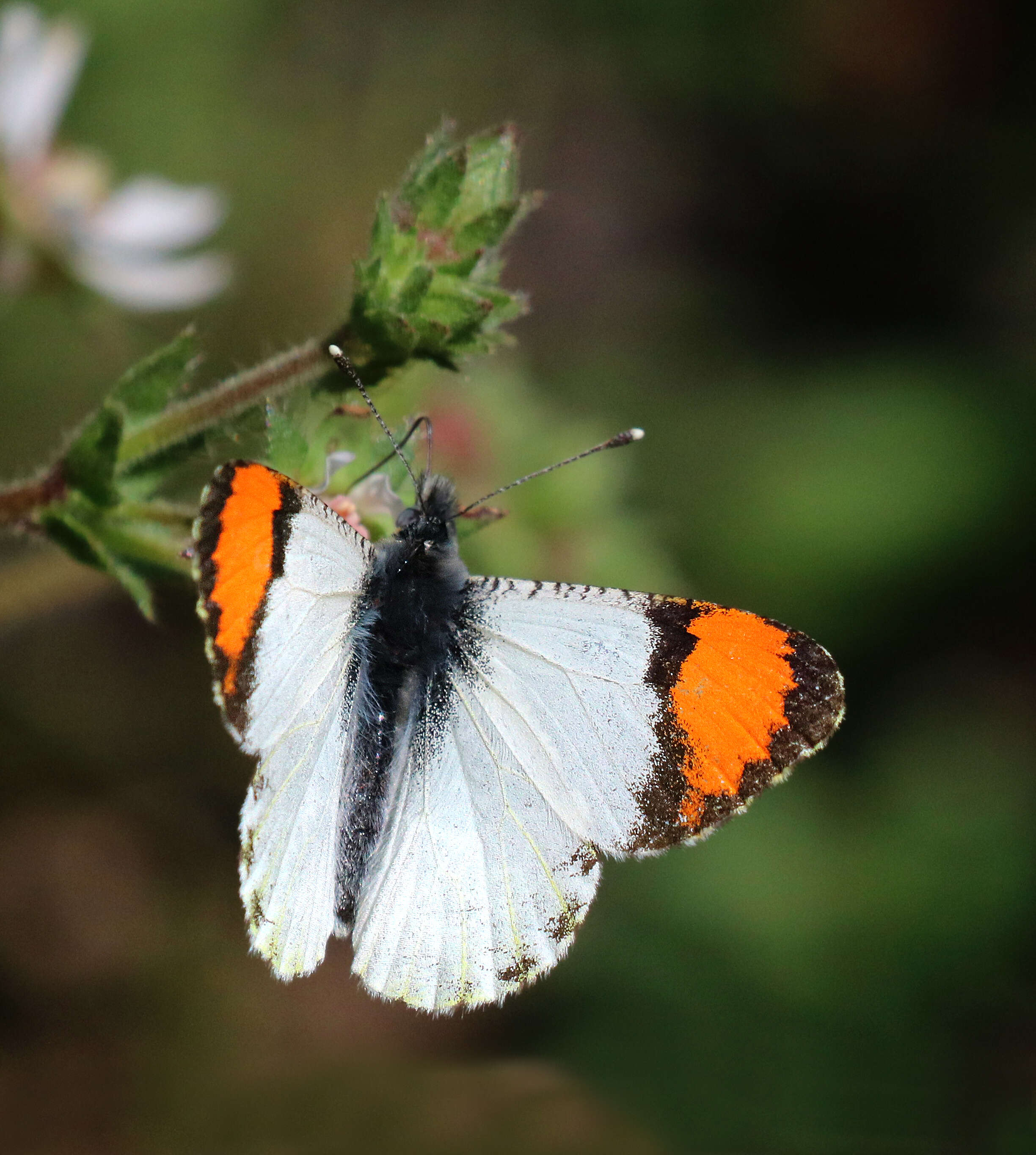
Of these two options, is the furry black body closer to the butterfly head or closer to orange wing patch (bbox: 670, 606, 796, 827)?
the butterfly head

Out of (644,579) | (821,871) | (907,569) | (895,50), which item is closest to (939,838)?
(821,871)

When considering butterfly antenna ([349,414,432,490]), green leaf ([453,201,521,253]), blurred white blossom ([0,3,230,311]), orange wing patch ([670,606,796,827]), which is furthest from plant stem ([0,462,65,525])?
orange wing patch ([670,606,796,827])

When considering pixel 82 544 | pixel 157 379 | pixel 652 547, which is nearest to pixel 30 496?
pixel 82 544

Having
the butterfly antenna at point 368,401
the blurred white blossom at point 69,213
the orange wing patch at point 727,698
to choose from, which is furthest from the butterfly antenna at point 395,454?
the blurred white blossom at point 69,213

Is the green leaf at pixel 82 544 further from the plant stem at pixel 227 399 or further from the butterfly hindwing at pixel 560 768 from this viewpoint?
the butterfly hindwing at pixel 560 768

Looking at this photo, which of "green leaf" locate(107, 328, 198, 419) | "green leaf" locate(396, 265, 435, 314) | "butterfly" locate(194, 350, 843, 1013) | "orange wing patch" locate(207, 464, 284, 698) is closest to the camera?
"orange wing patch" locate(207, 464, 284, 698)

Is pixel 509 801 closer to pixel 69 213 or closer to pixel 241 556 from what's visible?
pixel 241 556
